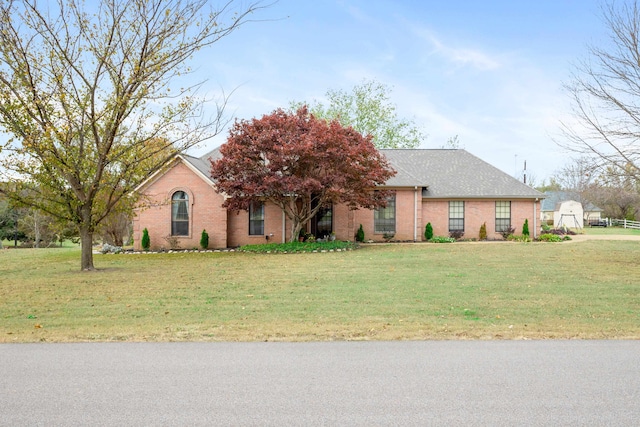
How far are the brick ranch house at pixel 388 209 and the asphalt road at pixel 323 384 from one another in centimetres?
1902

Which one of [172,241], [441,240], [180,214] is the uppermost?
[180,214]

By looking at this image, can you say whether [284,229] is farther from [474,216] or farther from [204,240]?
[474,216]

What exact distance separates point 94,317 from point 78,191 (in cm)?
859

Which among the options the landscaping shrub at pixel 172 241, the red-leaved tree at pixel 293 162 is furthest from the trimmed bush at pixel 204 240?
the red-leaved tree at pixel 293 162

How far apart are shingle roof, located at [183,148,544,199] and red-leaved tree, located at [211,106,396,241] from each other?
370 cm

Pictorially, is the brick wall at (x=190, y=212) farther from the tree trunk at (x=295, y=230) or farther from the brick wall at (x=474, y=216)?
the brick wall at (x=474, y=216)

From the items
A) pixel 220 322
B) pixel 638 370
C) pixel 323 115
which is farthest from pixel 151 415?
pixel 323 115

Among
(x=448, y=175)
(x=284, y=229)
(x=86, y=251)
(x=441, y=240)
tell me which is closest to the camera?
(x=86, y=251)

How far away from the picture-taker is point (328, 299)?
1139cm

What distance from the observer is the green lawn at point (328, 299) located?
8141 millimetres

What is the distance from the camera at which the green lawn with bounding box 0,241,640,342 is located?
8.14 m

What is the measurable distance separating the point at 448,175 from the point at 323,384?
28.6m

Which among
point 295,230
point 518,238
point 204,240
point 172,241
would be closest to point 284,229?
point 295,230

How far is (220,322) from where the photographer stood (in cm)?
891
